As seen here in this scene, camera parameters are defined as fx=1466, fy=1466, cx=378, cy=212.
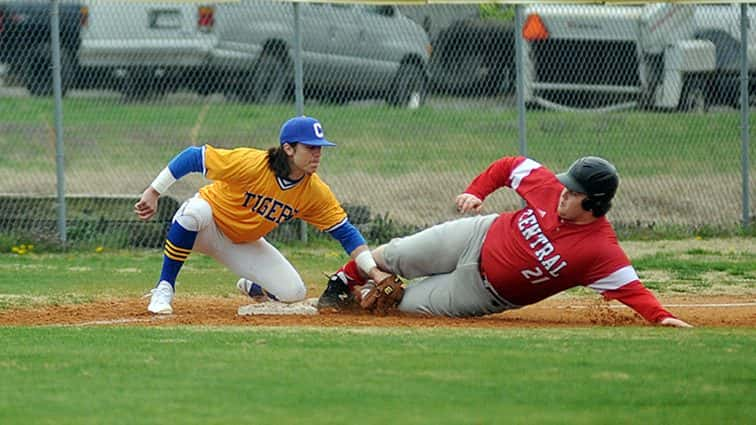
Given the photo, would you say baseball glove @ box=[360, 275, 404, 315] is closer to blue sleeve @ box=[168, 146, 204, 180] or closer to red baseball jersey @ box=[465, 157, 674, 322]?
A: red baseball jersey @ box=[465, 157, 674, 322]

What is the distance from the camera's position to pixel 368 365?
7441 millimetres

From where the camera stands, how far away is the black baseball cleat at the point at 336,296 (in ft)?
33.4

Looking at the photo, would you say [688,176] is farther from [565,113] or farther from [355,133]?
[355,133]

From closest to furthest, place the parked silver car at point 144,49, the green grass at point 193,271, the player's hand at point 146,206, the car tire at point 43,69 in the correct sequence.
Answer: the player's hand at point 146,206, the green grass at point 193,271, the car tire at point 43,69, the parked silver car at point 144,49

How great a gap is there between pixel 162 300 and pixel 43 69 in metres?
6.45

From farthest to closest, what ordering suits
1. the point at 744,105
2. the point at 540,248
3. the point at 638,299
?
the point at 744,105 < the point at 540,248 < the point at 638,299

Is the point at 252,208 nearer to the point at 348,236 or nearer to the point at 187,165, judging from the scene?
the point at 187,165

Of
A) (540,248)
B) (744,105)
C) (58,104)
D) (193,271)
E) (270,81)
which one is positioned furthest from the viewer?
(270,81)

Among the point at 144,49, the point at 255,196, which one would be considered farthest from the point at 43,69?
the point at 255,196

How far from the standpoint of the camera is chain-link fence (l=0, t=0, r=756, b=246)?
15.9m

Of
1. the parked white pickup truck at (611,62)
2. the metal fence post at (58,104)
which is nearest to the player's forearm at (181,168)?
the metal fence post at (58,104)

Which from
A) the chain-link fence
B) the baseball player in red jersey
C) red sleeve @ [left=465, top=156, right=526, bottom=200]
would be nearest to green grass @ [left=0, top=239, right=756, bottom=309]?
the chain-link fence

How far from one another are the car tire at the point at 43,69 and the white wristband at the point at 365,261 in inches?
261

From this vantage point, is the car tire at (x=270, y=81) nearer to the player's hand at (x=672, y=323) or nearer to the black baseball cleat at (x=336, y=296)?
the black baseball cleat at (x=336, y=296)
